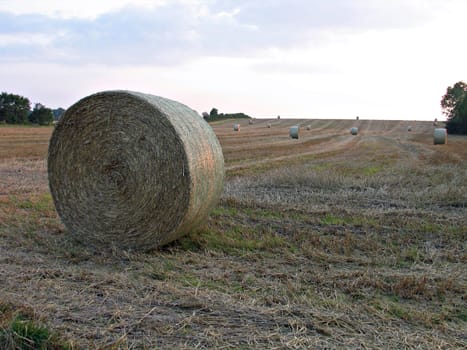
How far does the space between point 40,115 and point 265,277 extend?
4067 centimetres

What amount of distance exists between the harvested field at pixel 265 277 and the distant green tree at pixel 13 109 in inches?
1393

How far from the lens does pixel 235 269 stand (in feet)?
15.8

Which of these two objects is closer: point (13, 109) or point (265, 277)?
point (265, 277)

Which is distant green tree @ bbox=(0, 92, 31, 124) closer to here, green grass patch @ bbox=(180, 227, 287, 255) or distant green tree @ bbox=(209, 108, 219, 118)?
distant green tree @ bbox=(209, 108, 219, 118)

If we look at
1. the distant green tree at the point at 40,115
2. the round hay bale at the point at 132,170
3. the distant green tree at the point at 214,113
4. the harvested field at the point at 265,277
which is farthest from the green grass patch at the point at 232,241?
the distant green tree at the point at 214,113

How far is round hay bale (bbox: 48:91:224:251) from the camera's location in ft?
18.0

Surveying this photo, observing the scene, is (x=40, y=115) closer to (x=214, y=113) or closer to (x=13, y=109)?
(x=13, y=109)

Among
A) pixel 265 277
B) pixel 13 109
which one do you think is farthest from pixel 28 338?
pixel 13 109

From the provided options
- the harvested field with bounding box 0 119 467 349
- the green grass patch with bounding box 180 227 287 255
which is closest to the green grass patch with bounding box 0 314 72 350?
the harvested field with bounding box 0 119 467 349

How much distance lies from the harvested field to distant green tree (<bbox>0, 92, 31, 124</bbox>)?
35394 millimetres

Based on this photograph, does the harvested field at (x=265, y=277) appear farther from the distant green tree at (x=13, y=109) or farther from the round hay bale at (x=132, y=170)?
the distant green tree at (x=13, y=109)

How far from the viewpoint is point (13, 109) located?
134 feet

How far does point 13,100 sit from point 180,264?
40.2 metres

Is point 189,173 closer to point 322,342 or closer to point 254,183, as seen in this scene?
point 322,342
